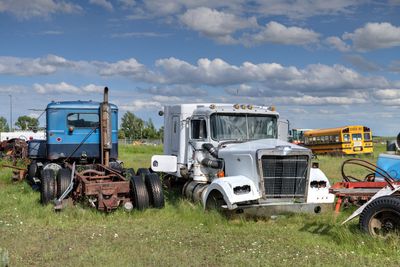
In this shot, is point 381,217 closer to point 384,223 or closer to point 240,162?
point 384,223

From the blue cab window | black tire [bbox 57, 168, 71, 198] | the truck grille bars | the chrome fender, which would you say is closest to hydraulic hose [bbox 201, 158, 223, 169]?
the chrome fender

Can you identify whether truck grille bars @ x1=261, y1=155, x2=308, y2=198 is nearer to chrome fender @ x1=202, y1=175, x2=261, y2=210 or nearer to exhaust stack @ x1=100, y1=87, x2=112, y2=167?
chrome fender @ x1=202, y1=175, x2=261, y2=210

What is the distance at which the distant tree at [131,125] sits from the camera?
97.1 meters

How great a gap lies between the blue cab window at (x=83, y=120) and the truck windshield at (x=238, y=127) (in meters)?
5.79

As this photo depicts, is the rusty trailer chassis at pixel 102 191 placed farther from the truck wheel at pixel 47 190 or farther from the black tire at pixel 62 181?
the truck wheel at pixel 47 190

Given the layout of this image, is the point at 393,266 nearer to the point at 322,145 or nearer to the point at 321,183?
the point at 321,183

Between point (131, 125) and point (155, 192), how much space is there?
3502 inches

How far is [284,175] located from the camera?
9984 mm

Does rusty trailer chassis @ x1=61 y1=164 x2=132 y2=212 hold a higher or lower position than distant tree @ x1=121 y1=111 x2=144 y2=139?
lower

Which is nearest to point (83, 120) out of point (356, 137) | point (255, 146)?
point (255, 146)

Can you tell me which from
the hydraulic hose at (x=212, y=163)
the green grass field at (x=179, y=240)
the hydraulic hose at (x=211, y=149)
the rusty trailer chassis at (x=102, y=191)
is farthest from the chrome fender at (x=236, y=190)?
the rusty trailer chassis at (x=102, y=191)

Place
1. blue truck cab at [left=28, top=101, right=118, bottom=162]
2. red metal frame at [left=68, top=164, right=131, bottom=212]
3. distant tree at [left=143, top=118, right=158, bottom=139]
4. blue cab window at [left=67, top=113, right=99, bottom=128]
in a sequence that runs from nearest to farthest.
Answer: red metal frame at [left=68, top=164, right=131, bottom=212]
blue truck cab at [left=28, top=101, right=118, bottom=162]
blue cab window at [left=67, top=113, right=99, bottom=128]
distant tree at [left=143, top=118, right=158, bottom=139]

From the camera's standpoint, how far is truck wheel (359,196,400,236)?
7.57 metres

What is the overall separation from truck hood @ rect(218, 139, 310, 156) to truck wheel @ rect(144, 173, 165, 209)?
5.04 feet
